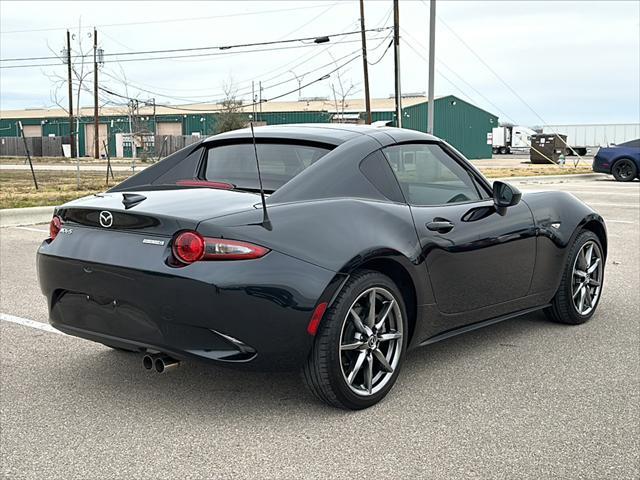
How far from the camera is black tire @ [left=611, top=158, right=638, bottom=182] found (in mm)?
24656

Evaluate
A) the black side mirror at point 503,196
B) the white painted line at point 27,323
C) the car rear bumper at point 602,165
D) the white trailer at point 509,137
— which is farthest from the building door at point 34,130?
the black side mirror at point 503,196

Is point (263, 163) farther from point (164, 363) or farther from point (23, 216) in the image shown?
point (23, 216)

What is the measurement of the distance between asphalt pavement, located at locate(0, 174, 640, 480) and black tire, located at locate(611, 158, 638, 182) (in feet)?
68.0

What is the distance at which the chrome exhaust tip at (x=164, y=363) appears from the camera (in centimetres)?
380

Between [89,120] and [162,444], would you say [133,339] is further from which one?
[89,120]

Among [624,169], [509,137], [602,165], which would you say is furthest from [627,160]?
[509,137]

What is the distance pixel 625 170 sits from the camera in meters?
24.9

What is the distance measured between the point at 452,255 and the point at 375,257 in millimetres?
696

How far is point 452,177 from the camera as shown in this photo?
494cm

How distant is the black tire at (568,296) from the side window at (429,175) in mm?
1059

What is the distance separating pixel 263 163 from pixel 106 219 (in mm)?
979

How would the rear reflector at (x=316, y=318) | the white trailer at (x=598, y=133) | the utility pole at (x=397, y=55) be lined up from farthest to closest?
the white trailer at (x=598, y=133)
the utility pole at (x=397, y=55)
the rear reflector at (x=316, y=318)

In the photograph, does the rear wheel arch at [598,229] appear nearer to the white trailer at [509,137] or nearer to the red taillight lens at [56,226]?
the red taillight lens at [56,226]

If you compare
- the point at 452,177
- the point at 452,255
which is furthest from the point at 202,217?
the point at 452,177
